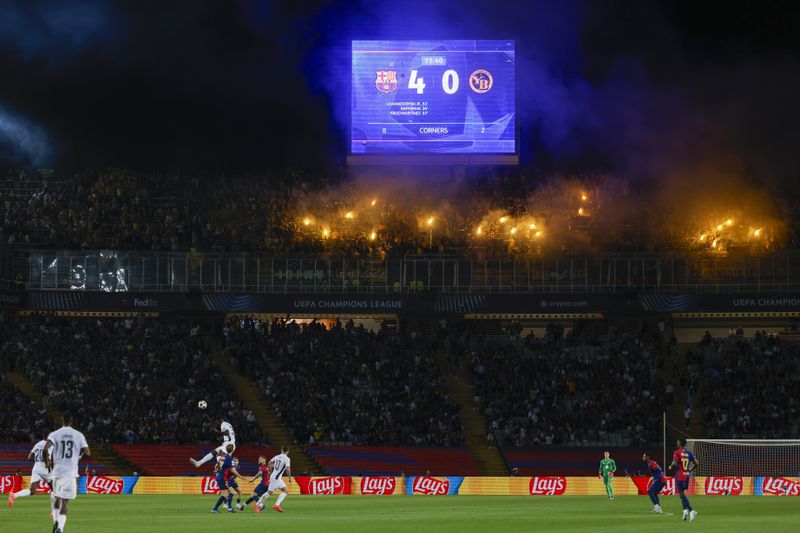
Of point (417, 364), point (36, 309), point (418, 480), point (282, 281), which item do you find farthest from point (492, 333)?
point (36, 309)

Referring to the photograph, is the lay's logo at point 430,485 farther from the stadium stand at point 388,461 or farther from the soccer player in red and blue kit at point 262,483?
the soccer player in red and blue kit at point 262,483

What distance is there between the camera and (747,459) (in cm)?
5709

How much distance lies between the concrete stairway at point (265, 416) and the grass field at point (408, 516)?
14.6 metres

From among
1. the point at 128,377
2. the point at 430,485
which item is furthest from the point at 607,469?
the point at 128,377

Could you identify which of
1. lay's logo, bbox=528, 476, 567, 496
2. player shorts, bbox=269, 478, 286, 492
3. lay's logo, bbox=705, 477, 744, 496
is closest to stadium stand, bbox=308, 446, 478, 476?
lay's logo, bbox=528, 476, 567, 496

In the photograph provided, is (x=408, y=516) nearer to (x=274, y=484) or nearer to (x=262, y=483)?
(x=262, y=483)

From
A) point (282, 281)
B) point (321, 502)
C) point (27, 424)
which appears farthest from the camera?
point (282, 281)

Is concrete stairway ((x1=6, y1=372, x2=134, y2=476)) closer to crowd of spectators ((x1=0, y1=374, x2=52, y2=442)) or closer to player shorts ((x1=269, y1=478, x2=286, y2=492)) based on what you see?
crowd of spectators ((x1=0, y1=374, x2=52, y2=442))

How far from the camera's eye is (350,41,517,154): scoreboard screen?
6969 cm

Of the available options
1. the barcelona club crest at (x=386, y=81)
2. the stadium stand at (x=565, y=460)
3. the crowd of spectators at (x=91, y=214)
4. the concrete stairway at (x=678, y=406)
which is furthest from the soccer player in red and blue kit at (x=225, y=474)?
the barcelona club crest at (x=386, y=81)

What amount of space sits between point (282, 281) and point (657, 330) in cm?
2217

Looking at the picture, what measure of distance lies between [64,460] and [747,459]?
41.9 metres

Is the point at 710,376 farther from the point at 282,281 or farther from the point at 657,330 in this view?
the point at 282,281

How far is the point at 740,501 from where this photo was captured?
4347cm
